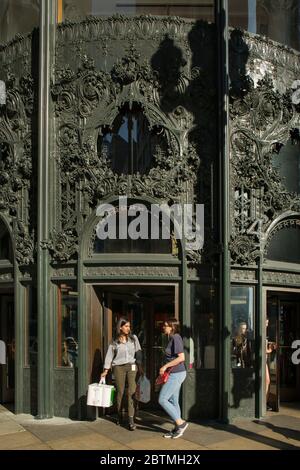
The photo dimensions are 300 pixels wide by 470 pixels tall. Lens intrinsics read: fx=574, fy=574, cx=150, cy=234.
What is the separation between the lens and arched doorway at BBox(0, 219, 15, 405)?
11.6 m

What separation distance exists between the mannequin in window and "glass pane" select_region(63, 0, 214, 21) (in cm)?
581

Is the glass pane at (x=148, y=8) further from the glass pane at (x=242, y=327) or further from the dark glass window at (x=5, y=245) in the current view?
the glass pane at (x=242, y=327)

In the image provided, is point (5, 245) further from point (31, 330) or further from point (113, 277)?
point (113, 277)

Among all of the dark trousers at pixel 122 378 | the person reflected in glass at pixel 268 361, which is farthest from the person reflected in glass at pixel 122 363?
the person reflected in glass at pixel 268 361

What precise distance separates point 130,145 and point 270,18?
388 centimetres

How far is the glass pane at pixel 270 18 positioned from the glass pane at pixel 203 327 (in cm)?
518

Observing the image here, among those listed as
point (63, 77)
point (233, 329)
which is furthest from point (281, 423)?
point (63, 77)

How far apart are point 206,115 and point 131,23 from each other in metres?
2.20

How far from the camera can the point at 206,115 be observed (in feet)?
34.5

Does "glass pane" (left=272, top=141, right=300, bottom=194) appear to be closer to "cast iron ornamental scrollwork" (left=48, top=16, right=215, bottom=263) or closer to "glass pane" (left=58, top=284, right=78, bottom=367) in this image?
"cast iron ornamental scrollwork" (left=48, top=16, right=215, bottom=263)

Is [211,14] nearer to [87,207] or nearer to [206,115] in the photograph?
[206,115]

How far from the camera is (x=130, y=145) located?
10.7 meters
